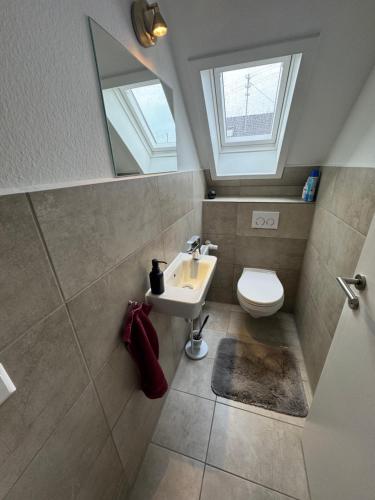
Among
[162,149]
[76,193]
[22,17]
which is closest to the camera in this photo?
[22,17]

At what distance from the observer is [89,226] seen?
0.62m

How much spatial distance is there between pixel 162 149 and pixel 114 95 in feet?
1.30

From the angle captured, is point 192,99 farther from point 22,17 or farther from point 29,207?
point 29,207

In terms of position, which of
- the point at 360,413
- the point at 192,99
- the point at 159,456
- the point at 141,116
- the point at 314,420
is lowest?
the point at 159,456

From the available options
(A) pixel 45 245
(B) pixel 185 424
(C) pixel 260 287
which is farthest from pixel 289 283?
(A) pixel 45 245

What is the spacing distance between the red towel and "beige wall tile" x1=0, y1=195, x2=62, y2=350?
1.20 ft

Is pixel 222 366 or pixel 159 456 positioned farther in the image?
pixel 222 366

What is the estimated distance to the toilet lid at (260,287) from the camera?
1.57 meters

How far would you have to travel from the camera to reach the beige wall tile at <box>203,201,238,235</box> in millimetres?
1910

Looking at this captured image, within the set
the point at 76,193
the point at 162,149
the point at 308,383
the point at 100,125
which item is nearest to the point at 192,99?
the point at 162,149

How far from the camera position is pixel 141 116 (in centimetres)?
92

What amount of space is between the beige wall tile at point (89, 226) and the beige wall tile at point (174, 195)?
0.20 metres

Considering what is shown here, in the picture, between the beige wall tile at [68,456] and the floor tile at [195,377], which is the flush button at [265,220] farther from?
the beige wall tile at [68,456]

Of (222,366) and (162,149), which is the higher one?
(162,149)
